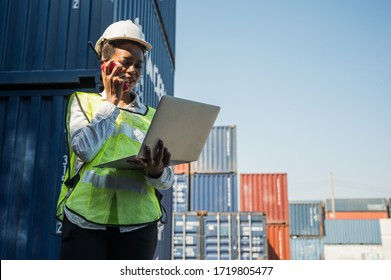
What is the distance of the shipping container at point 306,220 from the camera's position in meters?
32.0

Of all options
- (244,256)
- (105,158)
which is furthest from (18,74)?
(244,256)

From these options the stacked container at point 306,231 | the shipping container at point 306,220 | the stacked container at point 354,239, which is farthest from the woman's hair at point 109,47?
the shipping container at point 306,220

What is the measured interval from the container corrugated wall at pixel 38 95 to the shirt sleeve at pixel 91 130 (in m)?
2.16

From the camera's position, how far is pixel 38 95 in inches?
184

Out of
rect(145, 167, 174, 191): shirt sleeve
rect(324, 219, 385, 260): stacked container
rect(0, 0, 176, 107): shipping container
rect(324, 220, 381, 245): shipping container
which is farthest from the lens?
rect(324, 220, 381, 245): shipping container

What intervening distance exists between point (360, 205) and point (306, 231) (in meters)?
10.5

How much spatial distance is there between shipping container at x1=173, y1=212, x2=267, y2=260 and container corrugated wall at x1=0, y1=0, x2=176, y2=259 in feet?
41.9

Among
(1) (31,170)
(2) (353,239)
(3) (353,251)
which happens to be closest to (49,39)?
(1) (31,170)

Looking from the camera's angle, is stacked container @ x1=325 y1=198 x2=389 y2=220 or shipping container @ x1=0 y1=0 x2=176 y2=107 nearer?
shipping container @ x1=0 y1=0 x2=176 y2=107

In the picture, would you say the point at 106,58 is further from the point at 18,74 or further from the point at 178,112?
the point at 18,74

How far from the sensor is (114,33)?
247 centimetres

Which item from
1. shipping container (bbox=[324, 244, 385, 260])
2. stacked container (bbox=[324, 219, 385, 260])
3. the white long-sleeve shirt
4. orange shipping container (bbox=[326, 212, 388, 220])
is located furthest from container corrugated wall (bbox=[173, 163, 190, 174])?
orange shipping container (bbox=[326, 212, 388, 220])

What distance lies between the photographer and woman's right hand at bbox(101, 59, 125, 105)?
→ 92.4 inches

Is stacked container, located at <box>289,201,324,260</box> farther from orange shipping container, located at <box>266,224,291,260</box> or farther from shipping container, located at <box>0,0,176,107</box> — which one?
shipping container, located at <box>0,0,176,107</box>
